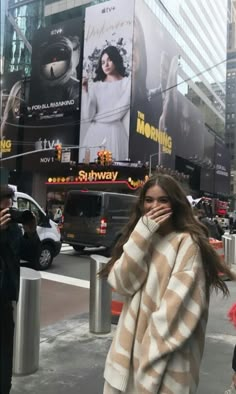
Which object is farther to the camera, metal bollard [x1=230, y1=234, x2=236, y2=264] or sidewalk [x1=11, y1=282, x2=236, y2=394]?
metal bollard [x1=230, y1=234, x2=236, y2=264]

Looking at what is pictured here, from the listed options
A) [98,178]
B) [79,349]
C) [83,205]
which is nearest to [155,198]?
[79,349]

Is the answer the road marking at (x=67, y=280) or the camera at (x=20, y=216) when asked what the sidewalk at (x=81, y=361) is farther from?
the road marking at (x=67, y=280)

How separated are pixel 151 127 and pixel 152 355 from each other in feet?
146

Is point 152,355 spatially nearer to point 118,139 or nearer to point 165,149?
point 118,139

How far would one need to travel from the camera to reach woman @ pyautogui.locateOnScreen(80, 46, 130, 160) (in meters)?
41.5

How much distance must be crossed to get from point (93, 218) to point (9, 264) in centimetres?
1211

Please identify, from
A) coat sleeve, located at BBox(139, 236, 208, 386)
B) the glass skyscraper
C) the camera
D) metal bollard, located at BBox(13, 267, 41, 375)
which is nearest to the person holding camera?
the camera

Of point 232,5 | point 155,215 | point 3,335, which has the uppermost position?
point 232,5

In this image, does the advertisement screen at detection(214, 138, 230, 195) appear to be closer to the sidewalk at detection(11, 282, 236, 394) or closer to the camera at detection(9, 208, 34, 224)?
the sidewalk at detection(11, 282, 236, 394)

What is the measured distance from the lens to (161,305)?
6.64 ft

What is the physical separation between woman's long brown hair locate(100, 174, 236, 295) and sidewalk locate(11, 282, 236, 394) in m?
1.96

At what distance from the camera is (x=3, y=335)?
256 cm

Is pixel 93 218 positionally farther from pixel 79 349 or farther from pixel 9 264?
pixel 9 264

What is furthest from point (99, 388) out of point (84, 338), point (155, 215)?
point (155, 215)
